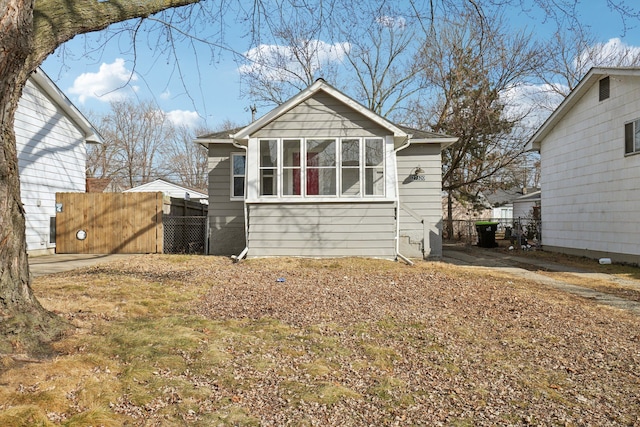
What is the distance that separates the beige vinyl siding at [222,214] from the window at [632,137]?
33.6 ft

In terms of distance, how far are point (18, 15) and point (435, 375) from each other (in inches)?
171

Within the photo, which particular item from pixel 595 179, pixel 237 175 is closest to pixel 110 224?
pixel 237 175

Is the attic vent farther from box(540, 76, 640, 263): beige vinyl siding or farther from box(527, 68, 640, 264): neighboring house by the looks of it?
box(540, 76, 640, 263): beige vinyl siding

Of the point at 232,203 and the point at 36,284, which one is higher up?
the point at 232,203

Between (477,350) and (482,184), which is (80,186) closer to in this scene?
(477,350)

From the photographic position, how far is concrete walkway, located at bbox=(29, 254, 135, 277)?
8.90m

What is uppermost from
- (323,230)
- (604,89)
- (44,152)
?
(604,89)

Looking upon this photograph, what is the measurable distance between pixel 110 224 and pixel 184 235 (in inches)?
89.6

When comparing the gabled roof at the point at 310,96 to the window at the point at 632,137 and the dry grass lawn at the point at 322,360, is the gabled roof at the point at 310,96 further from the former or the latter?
the window at the point at 632,137

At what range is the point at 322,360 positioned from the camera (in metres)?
3.88

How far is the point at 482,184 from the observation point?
23.4 m

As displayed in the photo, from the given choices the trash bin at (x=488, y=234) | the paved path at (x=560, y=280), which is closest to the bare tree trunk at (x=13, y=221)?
the paved path at (x=560, y=280)

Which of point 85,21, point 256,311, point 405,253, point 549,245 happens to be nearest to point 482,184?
point 549,245

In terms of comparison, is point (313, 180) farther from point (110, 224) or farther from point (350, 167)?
point (110, 224)
